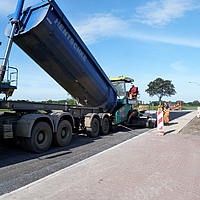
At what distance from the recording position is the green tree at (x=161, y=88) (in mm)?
58500

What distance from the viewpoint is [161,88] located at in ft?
194

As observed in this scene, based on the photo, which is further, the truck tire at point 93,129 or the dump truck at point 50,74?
the truck tire at point 93,129

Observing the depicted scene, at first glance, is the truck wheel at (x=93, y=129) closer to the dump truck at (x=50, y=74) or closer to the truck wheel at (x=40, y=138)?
the dump truck at (x=50, y=74)

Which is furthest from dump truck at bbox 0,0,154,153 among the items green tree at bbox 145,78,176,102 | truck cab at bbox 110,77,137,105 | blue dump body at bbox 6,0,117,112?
green tree at bbox 145,78,176,102

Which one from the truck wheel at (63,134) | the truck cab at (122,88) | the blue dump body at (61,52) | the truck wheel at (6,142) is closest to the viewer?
the blue dump body at (61,52)

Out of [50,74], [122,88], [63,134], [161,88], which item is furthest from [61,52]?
[161,88]

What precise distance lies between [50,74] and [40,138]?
2.99m

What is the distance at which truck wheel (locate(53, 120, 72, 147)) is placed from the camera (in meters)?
6.77

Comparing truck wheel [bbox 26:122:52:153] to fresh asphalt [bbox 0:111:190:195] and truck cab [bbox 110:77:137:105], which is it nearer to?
fresh asphalt [bbox 0:111:190:195]

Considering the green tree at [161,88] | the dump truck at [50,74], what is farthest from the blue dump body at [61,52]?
the green tree at [161,88]

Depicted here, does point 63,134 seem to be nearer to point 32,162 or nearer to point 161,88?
point 32,162

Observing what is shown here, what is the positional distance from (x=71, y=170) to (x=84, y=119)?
4.39 meters

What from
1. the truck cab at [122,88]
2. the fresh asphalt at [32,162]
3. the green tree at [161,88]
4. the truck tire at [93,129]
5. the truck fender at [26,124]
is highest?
the green tree at [161,88]

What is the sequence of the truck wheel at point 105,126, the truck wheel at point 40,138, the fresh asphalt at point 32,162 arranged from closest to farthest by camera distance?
the fresh asphalt at point 32,162
the truck wheel at point 40,138
the truck wheel at point 105,126
